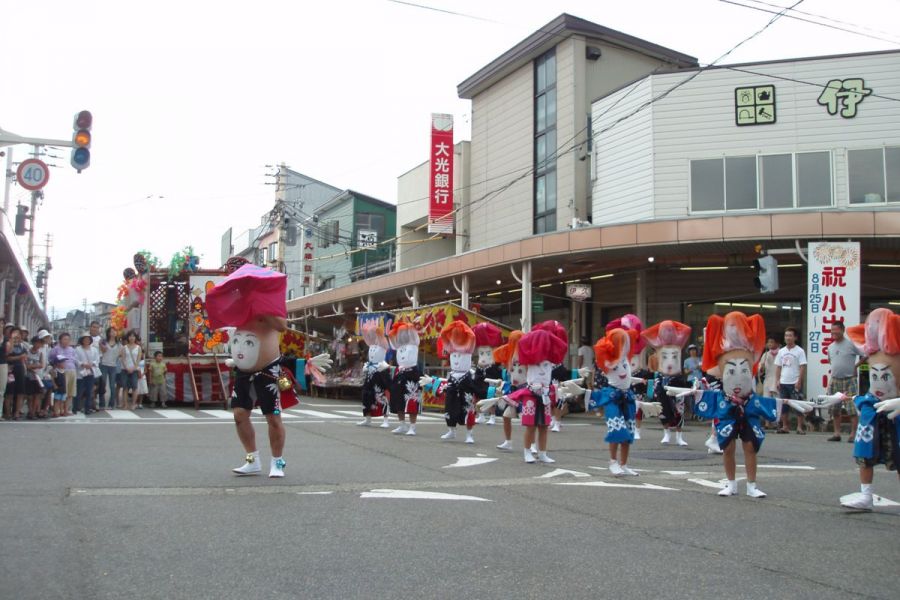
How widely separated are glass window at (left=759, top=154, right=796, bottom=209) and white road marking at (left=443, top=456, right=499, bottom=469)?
14.5 m

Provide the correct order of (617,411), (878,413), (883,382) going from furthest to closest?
(617,411) < (883,382) < (878,413)

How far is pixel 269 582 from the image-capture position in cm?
Result: 450

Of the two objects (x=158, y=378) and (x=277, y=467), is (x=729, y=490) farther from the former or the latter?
(x=158, y=378)

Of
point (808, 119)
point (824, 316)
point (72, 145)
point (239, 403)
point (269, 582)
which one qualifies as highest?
point (808, 119)

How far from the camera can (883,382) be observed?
7.13 metres

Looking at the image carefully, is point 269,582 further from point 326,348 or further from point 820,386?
point 326,348

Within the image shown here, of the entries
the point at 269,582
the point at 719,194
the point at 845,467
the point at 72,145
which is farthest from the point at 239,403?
the point at 719,194

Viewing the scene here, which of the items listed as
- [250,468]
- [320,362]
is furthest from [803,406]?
[250,468]

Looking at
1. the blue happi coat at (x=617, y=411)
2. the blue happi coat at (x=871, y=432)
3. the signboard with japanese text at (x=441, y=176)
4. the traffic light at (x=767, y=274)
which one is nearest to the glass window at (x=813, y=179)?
the traffic light at (x=767, y=274)

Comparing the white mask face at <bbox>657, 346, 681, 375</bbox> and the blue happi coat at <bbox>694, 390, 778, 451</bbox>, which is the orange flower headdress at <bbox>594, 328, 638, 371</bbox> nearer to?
the blue happi coat at <bbox>694, 390, 778, 451</bbox>

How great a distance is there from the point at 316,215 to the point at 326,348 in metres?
22.9

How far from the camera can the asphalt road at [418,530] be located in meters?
4.55

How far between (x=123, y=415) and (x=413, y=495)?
1147 centimetres

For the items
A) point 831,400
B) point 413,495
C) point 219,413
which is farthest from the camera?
point 219,413
